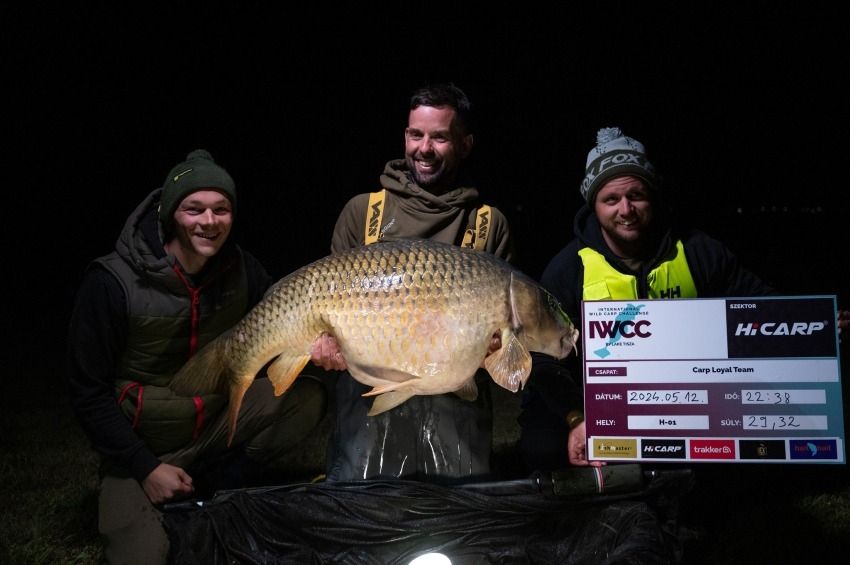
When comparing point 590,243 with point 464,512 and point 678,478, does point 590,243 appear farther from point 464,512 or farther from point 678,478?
point 464,512

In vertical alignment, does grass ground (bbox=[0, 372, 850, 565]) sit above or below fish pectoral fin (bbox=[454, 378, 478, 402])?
below

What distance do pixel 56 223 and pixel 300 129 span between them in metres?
9.89

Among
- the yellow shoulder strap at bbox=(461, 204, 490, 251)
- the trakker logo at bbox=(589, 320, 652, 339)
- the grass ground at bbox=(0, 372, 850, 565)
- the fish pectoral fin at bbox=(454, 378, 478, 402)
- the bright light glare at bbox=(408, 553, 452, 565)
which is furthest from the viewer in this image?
the yellow shoulder strap at bbox=(461, 204, 490, 251)

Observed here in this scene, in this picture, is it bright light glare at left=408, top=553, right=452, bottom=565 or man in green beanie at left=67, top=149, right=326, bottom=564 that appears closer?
bright light glare at left=408, top=553, right=452, bottom=565

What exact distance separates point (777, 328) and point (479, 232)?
0.88 meters

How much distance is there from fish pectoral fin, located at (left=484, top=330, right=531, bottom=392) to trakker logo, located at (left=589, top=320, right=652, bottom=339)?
0.63 ft

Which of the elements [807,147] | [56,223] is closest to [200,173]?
[56,223]

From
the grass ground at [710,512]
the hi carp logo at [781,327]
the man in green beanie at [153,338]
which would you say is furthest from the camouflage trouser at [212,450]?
the hi carp logo at [781,327]

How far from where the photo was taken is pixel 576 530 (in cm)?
153

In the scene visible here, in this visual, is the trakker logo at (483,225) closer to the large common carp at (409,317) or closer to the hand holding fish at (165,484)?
the large common carp at (409,317)

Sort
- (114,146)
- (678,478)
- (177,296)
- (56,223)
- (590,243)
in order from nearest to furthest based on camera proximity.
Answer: (678,478)
(177,296)
(590,243)
(56,223)
(114,146)

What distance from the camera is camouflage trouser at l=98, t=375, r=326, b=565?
66.9 inches

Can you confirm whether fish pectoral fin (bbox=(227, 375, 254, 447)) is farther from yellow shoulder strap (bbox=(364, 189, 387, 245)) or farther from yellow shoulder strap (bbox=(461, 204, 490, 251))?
yellow shoulder strap (bbox=(461, 204, 490, 251))

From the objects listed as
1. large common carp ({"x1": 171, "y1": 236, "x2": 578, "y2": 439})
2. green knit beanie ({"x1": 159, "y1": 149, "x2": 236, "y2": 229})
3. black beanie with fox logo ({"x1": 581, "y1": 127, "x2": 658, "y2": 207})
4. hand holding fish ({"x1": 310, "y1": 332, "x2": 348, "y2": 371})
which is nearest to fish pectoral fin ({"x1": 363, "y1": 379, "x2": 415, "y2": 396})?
large common carp ({"x1": 171, "y1": 236, "x2": 578, "y2": 439})
